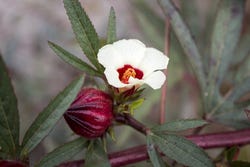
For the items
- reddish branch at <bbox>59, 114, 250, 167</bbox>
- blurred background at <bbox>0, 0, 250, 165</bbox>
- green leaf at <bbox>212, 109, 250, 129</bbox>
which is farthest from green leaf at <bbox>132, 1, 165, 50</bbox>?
reddish branch at <bbox>59, 114, 250, 167</bbox>

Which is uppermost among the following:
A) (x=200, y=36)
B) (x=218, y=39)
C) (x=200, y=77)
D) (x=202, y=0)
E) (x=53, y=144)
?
(x=202, y=0)

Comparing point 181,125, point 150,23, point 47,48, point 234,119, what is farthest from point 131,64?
point 47,48

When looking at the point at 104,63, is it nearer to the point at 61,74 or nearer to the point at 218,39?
the point at 218,39

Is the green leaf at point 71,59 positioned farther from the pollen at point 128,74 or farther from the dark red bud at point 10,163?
the dark red bud at point 10,163

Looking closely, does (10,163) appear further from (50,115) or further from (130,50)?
(130,50)

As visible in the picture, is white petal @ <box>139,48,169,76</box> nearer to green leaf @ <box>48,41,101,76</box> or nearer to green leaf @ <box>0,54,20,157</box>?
green leaf @ <box>48,41,101,76</box>

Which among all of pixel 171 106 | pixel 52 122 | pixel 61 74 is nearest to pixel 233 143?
pixel 52 122
